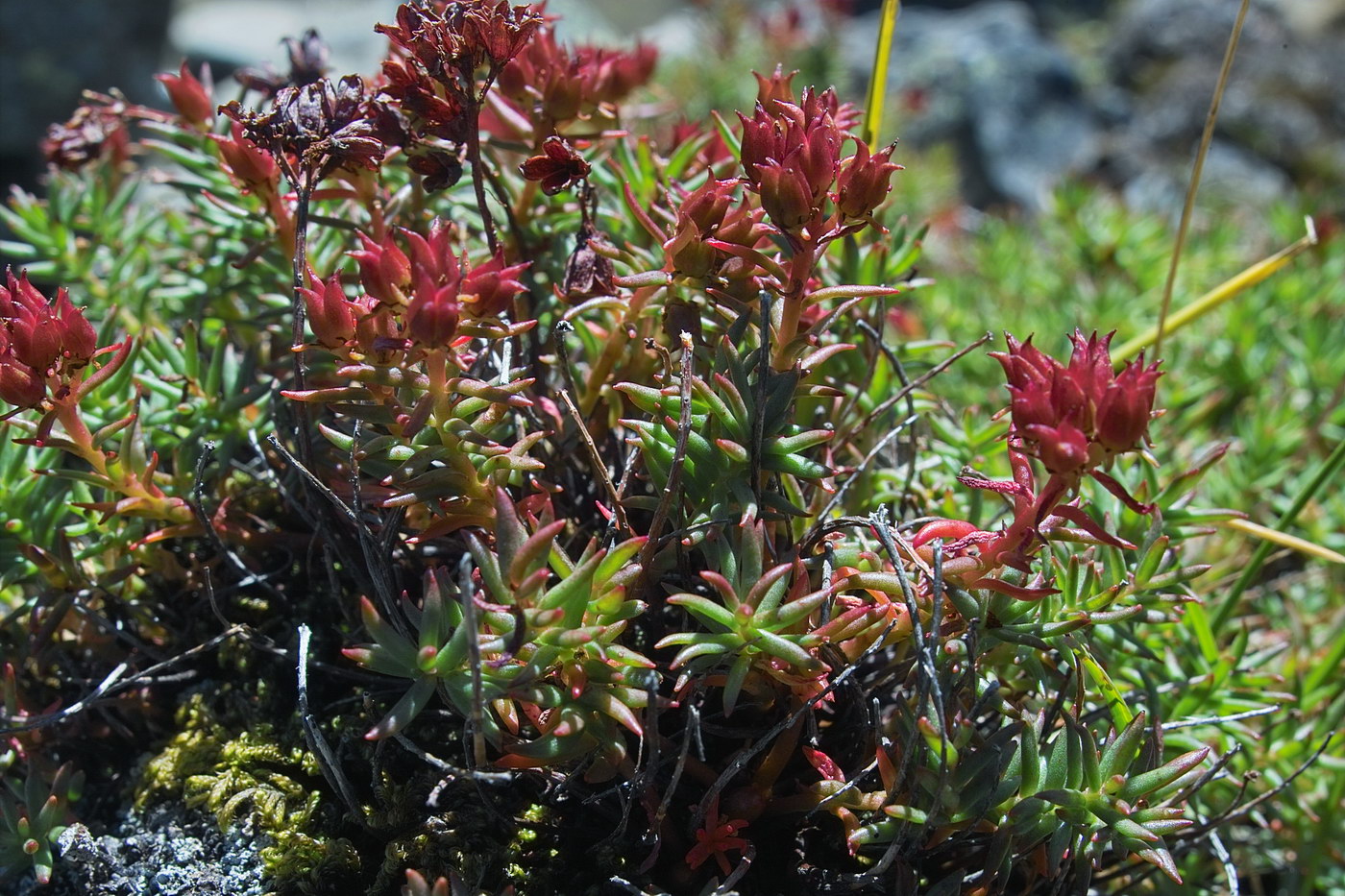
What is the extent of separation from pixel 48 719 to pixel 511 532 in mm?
831

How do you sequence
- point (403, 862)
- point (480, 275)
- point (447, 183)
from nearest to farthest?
point (480, 275), point (403, 862), point (447, 183)

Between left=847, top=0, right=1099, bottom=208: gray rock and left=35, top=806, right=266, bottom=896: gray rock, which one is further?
left=847, top=0, right=1099, bottom=208: gray rock

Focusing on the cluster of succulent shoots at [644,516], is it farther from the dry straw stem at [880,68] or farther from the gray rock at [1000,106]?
the gray rock at [1000,106]

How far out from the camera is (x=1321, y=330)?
341 centimetres

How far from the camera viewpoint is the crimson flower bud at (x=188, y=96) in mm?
2102

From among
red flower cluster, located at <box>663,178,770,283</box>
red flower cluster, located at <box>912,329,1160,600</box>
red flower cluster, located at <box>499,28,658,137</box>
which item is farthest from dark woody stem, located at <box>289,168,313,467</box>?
red flower cluster, located at <box>912,329,1160,600</box>

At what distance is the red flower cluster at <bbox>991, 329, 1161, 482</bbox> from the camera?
1295 mm

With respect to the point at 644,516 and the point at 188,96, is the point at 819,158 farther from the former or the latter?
the point at 188,96

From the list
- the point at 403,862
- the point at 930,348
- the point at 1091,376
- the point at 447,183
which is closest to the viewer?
the point at 1091,376

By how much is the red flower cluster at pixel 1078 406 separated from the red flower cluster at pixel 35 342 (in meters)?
1.28

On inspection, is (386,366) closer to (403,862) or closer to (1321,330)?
(403,862)

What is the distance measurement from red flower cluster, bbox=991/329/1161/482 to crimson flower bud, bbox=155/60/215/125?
163 cm

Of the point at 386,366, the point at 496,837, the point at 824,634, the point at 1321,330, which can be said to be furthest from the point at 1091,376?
the point at 1321,330

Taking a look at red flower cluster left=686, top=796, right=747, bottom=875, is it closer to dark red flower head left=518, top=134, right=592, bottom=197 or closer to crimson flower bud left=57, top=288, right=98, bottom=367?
dark red flower head left=518, top=134, right=592, bottom=197
